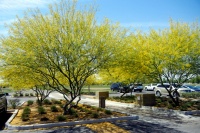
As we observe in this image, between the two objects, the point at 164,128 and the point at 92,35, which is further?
the point at 92,35

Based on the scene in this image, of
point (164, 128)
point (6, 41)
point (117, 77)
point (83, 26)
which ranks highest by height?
point (83, 26)

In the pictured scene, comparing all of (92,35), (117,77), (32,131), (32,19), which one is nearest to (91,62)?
(92,35)

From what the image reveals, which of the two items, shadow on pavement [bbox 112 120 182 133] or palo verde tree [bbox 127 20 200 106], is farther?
palo verde tree [bbox 127 20 200 106]

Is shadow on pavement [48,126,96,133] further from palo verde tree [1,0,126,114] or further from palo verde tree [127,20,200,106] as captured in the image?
palo verde tree [127,20,200,106]

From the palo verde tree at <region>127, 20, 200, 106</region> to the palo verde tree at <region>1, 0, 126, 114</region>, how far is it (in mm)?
3581

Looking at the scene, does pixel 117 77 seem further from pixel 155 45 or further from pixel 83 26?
pixel 83 26

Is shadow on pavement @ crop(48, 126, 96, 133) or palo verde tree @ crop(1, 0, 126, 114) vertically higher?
palo verde tree @ crop(1, 0, 126, 114)

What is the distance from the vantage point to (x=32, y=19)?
12.3m

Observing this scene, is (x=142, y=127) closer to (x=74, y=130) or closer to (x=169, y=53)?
(x=74, y=130)

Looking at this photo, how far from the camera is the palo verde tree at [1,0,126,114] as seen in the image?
1175 centimetres

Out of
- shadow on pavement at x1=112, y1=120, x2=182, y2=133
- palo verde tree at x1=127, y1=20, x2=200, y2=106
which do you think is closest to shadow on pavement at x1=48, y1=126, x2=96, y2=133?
shadow on pavement at x1=112, y1=120, x2=182, y2=133

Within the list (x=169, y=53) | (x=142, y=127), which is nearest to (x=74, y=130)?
(x=142, y=127)

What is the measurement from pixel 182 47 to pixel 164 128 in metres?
6.95

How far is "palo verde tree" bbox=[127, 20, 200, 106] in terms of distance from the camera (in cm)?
1584
